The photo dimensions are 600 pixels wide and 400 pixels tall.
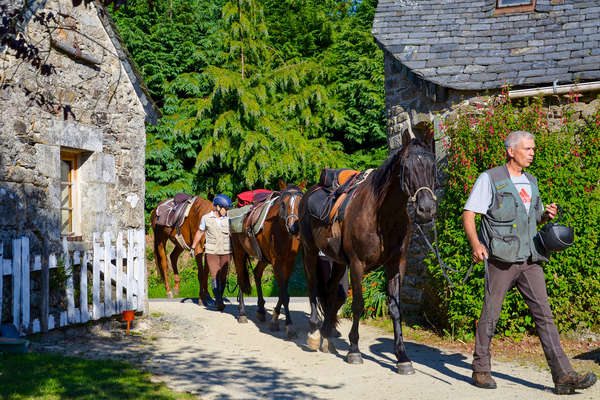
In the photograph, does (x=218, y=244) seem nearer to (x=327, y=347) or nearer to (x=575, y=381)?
(x=327, y=347)

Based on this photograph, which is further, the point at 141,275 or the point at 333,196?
the point at 141,275

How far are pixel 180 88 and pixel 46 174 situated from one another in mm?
14789

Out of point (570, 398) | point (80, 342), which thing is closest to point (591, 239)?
point (570, 398)

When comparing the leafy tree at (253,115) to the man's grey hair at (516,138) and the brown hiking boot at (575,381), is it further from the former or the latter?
the brown hiking boot at (575,381)

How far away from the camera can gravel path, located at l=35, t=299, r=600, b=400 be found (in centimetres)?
556

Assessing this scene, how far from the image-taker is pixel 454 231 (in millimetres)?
7992

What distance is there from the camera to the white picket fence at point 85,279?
6914mm

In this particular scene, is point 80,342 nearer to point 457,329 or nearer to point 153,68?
point 457,329

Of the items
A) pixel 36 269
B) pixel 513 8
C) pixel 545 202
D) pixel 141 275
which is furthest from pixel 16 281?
pixel 513 8

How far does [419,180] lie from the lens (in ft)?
18.7

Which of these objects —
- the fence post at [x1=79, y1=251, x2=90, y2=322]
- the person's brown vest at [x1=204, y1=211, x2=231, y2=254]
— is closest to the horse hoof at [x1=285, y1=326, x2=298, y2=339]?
the fence post at [x1=79, y1=251, x2=90, y2=322]

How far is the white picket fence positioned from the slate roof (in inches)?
213

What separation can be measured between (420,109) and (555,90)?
91.2 inches

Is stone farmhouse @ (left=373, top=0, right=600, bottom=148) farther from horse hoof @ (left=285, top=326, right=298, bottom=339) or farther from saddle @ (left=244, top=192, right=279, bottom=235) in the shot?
horse hoof @ (left=285, top=326, right=298, bottom=339)
